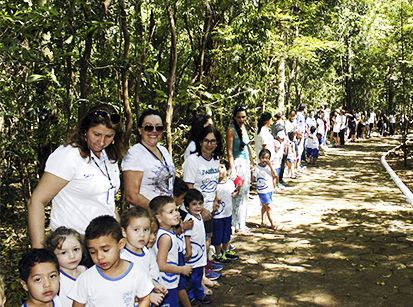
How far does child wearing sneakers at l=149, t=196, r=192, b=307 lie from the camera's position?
4.09 meters

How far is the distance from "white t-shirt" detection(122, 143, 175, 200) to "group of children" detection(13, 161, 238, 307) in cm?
18

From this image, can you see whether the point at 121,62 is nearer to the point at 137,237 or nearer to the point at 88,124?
the point at 88,124

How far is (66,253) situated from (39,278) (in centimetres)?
44

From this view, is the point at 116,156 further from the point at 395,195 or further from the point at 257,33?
the point at 395,195

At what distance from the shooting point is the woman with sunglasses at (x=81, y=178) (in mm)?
3230

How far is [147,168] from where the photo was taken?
13.8ft

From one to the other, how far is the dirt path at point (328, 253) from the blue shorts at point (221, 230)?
41 centimetres

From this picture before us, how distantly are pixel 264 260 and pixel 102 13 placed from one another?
3900 mm

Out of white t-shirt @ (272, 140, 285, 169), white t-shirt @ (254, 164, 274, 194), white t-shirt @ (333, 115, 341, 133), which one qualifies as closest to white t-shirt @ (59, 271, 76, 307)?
white t-shirt @ (254, 164, 274, 194)

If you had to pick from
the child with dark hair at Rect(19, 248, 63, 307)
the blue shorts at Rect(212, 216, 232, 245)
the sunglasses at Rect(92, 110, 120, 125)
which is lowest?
the blue shorts at Rect(212, 216, 232, 245)

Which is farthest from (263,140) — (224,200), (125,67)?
(125,67)

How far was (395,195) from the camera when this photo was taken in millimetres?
10961

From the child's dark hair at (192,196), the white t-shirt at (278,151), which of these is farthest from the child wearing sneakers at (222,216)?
the white t-shirt at (278,151)

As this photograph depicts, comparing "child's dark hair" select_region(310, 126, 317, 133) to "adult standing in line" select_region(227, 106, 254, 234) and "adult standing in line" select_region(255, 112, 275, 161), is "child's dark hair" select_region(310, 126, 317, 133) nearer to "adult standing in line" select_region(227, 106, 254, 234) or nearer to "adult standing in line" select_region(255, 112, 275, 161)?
"adult standing in line" select_region(255, 112, 275, 161)
